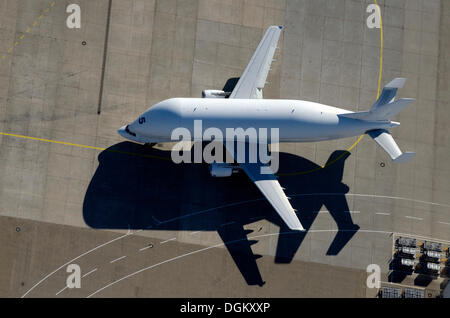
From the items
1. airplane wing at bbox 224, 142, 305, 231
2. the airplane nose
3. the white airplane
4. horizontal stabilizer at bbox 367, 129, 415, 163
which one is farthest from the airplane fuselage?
airplane wing at bbox 224, 142, 305, 231

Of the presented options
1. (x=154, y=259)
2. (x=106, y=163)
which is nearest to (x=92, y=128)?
(x=106, y=163)

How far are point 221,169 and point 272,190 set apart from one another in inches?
179

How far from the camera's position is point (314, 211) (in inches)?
1551

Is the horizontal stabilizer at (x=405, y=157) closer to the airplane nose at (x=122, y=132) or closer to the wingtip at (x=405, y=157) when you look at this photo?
the wingtip at (x=405, y=157)

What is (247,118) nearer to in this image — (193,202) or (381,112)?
(193,202)

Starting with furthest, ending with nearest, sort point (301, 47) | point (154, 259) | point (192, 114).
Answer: point (301, 47), point (154, 259), point (192, 114)

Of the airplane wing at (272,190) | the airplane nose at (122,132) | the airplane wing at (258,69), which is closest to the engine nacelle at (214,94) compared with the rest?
the airplane wing at (258,69)

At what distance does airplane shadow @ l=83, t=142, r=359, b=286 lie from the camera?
38.2 meters

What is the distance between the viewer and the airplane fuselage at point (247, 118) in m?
35.4

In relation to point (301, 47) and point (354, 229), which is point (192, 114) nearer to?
point (301, 47)

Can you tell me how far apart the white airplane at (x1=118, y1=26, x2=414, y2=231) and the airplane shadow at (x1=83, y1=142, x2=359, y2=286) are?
2.32m

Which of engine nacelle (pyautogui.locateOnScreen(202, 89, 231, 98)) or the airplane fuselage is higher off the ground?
engine nacelle (pyautogui.locateOnScreen(202, 89, 231, 98))

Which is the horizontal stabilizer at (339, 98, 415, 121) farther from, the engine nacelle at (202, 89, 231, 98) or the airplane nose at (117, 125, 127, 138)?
the airplane nose at (117, 125, 127, 138)
